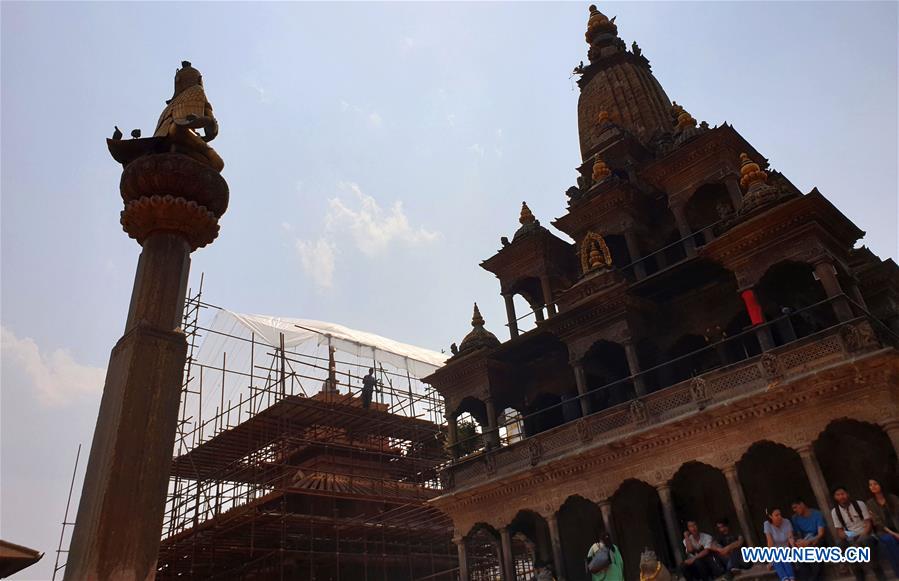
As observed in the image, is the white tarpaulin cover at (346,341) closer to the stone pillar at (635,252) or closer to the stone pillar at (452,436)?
the stone pillar at (452,436)

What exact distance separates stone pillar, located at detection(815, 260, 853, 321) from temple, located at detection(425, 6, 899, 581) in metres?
0.04

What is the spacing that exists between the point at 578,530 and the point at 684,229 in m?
9.24

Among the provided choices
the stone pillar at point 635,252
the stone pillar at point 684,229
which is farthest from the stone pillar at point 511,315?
the stone pillar at point 684,229

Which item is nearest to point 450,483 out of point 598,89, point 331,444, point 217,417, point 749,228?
point 331,444

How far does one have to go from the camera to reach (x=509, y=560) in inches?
737

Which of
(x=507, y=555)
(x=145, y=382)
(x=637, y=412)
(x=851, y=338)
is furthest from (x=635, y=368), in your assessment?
(x=145, y=382)

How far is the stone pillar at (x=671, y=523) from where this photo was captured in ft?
49.7

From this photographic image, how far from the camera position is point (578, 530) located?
1952 cm

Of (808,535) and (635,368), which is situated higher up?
(635,368)

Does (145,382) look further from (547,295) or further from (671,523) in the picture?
(547,295)

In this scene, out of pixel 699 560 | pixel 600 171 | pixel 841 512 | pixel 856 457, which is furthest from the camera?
pixel 600 171

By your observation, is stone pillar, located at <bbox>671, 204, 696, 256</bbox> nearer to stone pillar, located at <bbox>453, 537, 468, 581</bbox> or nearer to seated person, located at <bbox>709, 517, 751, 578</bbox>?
seated person, located at <bbox>709, 517, 751, 578</bbox>

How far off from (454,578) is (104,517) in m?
26.1

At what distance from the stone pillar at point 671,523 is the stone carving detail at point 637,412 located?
61.9 inches
